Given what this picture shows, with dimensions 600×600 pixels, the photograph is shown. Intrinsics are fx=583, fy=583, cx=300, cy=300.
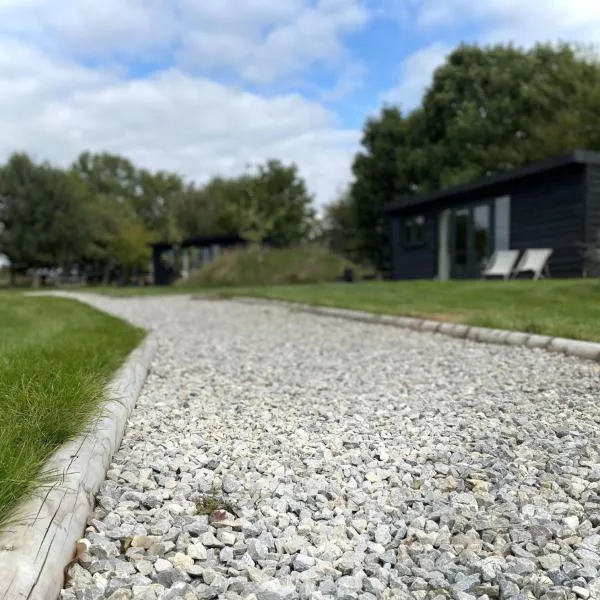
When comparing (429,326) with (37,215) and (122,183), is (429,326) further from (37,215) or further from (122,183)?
(122,183)

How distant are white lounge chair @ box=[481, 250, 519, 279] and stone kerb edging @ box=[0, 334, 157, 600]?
37.6 feet

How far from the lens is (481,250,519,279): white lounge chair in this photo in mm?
12477

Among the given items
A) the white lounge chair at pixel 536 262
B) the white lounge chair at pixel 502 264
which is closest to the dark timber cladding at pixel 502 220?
the white lounge chair at pixel 536 262

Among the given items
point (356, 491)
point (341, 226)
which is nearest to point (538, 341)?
point (356, 491)

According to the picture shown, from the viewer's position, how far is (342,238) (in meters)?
32.3

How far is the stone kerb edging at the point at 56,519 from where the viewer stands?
45.3 inches

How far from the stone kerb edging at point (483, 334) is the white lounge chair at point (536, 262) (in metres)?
5.79

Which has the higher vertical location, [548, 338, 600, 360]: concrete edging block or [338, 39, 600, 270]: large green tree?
[338, 39, 600, 270]: large green tree

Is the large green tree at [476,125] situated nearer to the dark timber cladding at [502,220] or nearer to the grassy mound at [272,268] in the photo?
the dark timber cladding at [502,220]

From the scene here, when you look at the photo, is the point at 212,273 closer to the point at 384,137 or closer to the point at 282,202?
the point at 384,137

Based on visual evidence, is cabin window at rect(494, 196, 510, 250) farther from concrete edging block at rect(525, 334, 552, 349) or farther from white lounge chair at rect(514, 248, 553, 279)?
concrete edging block at rect(525, 334, 552, 349)

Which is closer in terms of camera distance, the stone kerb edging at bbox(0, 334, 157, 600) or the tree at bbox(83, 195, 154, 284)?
the stone kerb edging at bbox(0, 334, 157, 600)

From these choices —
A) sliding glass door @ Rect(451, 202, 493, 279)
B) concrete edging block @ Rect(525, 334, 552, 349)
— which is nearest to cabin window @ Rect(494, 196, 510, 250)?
sliding glass door @ Rect(451, 202, 493, 279)

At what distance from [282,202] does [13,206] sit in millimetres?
13977
